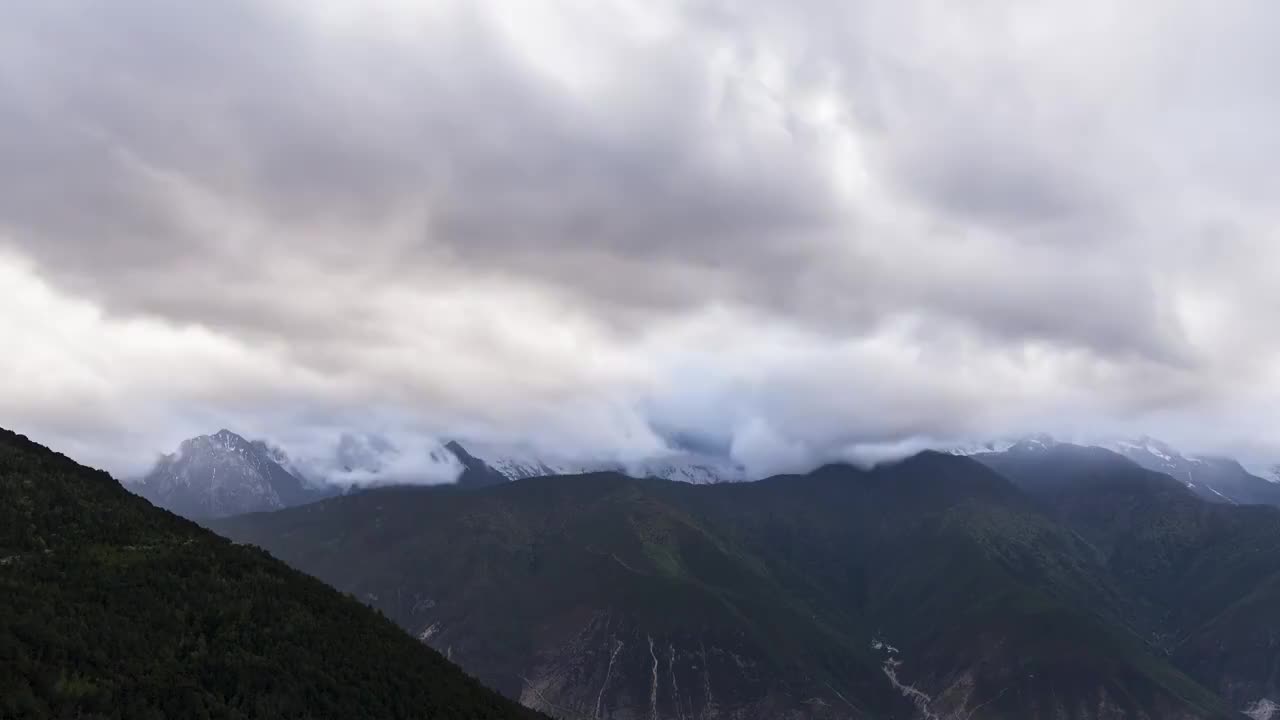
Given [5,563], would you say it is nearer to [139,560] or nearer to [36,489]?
[139,560]

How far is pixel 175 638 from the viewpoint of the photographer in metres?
156

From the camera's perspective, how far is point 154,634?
506 ft

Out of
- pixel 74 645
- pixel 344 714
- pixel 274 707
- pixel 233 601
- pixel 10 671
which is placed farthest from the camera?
pixel 233 601

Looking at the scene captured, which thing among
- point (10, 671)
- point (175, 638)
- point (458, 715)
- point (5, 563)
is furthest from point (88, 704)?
point (458, 715)

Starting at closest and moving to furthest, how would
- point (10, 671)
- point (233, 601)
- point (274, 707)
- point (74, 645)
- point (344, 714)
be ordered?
point (10, 671) → point (74, 645) → point (274, 707) → point (344, 714) → point (233, 601)

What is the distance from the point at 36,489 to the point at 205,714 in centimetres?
7942

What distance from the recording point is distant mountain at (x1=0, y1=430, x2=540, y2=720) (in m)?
133

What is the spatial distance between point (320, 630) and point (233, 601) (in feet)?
59.3

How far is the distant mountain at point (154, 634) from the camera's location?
133125 mm

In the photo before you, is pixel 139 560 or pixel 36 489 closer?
pixel 139 560

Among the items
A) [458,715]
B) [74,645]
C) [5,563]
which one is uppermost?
[5,563]

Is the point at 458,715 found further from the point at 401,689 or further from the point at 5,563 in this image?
the point at 5,563

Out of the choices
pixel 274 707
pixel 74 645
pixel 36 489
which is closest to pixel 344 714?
pixel 274 707

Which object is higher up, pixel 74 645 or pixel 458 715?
pixel 74 645
